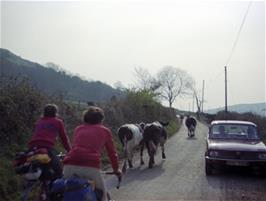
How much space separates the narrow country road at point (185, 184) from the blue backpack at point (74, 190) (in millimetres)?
4602

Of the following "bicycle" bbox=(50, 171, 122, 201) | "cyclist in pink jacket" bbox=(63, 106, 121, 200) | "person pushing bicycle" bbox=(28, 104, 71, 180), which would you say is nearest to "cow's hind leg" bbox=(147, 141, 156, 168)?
"person pushing bicycle" bbox=(28, 104, 71, 180)

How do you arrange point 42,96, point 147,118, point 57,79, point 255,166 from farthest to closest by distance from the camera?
point 57,79 → point 147,118 → point 42,96 → point 255,166

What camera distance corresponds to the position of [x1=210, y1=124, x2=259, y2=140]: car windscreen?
1593 cm

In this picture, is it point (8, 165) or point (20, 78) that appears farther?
point (20, 78)

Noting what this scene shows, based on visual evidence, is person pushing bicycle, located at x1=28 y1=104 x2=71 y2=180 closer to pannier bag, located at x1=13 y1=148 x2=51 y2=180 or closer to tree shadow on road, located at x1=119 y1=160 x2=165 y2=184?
pannier bag, located at x1=13 y1=148 x2=51 y2=180

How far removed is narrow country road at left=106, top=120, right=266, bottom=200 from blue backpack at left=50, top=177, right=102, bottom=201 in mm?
4602

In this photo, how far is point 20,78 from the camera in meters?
15.0

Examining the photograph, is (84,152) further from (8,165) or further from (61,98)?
(61,98)

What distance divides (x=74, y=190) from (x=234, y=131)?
11109 millimetres

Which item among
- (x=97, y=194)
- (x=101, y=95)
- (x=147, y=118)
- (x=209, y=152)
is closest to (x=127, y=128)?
(x=209, y=152)

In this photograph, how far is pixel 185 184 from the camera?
12.7 metres

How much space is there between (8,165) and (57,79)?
5622 cm

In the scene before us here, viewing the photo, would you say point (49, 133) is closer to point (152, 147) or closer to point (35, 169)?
point (35, 169)

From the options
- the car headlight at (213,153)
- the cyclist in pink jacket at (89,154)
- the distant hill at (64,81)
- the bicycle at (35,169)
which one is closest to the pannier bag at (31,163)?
the bicycle at (35,169)
